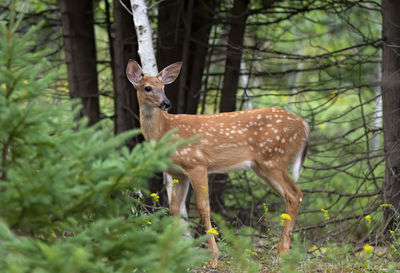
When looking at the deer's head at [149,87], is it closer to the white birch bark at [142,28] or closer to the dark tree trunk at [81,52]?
the white birch bark at [142,28]

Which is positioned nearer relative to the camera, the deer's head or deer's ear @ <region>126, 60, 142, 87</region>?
the deer's head

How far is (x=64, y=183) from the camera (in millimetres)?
2793

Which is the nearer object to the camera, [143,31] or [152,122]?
[152,122]

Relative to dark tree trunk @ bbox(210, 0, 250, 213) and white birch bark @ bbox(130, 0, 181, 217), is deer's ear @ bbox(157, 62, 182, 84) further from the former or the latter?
dark tree trunk @ bbox(210, 0, 250, 213)

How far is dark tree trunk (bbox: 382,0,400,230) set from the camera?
6.93 meters

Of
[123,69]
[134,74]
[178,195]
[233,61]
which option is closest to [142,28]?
[134,74]

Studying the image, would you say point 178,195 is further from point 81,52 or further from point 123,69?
point 81,52

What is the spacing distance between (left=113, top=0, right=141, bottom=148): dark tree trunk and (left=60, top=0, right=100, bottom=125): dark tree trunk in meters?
0.66

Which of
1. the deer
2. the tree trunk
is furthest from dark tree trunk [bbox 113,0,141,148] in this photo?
the deer

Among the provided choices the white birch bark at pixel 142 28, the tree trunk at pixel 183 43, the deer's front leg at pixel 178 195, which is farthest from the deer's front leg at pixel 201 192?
the tree trunk at pixel 183 43

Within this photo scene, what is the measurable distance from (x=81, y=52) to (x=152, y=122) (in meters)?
4.36

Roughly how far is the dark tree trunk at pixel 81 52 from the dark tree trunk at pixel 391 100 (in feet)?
15.0

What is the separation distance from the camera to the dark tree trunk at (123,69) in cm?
854

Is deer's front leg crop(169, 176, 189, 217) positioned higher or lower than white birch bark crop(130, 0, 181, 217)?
lower
